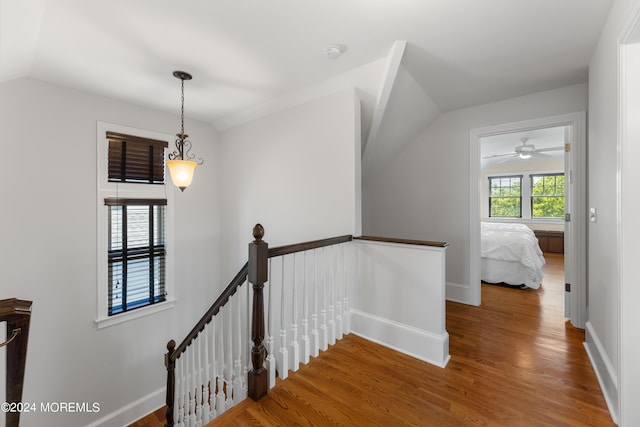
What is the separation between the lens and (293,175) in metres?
3.28

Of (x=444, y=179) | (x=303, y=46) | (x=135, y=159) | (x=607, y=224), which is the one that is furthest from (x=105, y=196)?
(x=607, y=224)

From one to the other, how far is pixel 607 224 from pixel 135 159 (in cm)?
464

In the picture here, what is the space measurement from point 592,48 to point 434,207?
6.78 feet

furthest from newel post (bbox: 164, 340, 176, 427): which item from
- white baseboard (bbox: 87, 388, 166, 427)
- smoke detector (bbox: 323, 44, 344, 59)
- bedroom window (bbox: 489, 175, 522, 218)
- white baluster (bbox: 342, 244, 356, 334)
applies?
bedroom window (bbox: 489, 175, 522, 218)

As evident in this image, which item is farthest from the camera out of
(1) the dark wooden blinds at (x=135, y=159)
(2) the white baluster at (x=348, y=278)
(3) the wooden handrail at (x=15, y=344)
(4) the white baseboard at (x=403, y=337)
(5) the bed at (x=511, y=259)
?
(5) the bed at (x=511, y=259)

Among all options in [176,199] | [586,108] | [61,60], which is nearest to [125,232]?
[176,199]

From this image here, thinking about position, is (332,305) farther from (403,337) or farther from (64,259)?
(64,259)

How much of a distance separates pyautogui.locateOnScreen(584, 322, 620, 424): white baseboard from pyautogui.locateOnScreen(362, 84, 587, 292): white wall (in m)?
1.33

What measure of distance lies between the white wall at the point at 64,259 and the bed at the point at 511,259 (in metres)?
4.70

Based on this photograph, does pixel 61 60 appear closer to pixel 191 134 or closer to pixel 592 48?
pixel 191 134

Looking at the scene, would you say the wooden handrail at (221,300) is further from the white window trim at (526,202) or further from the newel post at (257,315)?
the white window trim at (526,202)

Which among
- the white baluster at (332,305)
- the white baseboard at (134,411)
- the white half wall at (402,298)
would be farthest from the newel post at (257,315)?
the white baseboard at (134,411)

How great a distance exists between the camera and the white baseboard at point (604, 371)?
164 cm

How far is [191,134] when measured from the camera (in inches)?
161
